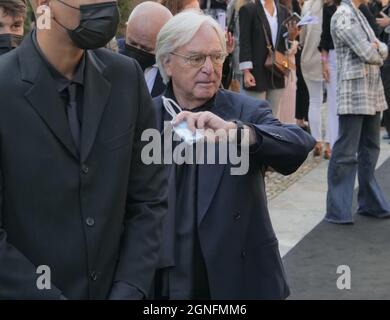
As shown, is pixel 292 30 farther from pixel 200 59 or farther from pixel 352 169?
pixel 200 59

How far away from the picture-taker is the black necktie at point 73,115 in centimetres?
241

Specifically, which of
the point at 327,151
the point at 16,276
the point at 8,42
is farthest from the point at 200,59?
the point at 327,151

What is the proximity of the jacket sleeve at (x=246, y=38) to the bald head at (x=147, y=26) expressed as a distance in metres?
4.15

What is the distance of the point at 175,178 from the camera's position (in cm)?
309

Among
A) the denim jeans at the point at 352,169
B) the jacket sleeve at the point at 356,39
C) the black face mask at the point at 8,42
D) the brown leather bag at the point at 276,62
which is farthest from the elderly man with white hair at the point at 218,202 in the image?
the brown leather bag at the point at 276,62

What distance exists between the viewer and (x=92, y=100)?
244 cm

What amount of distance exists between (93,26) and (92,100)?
0.69 ft

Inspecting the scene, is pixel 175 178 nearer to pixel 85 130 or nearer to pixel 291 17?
pixel 85 130

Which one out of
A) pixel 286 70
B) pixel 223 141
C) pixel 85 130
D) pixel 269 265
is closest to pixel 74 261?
pixel 85 130

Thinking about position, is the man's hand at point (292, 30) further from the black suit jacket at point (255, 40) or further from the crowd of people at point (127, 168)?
the crowd of people at point (127, 168)

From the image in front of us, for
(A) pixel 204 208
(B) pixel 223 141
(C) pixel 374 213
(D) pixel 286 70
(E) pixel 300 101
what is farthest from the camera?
(E) pixel 300 101
